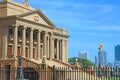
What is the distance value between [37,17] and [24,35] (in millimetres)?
6965

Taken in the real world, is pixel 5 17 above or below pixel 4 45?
above

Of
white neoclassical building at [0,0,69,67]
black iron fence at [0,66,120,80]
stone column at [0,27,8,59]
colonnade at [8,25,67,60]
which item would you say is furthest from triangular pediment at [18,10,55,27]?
black iron fence at [0,66,120,80]

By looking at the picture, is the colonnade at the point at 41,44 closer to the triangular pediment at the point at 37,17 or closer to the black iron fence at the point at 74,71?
the triangular pediment at the point at 37,17

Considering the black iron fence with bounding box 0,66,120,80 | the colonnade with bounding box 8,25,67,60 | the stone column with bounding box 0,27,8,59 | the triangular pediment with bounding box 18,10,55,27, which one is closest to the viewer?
the black iron fence with bounding box 0,66,120,80

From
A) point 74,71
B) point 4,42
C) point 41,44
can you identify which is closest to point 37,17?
point 41,44

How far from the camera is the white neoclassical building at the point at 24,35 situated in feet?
237

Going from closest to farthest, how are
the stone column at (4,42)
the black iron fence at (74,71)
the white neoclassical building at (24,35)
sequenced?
1. the black iron fence at (74,71)
2. the stone column at (4,42)
3. the white neoclassical building at (24,35)

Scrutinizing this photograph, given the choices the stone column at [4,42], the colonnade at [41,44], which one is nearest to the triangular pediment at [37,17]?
the colonnade at [41,44]

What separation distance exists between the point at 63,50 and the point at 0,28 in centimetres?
2859

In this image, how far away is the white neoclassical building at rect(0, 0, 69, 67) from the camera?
72188 mm

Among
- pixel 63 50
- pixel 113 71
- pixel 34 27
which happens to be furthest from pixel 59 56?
pixel 113 71

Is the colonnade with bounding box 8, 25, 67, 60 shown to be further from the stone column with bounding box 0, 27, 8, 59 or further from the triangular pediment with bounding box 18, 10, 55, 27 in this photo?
the triangular pediment with bounding box 18, 10, 55, 27

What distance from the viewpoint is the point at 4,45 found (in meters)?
72.6

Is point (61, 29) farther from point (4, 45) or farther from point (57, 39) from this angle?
point (4, 45)
